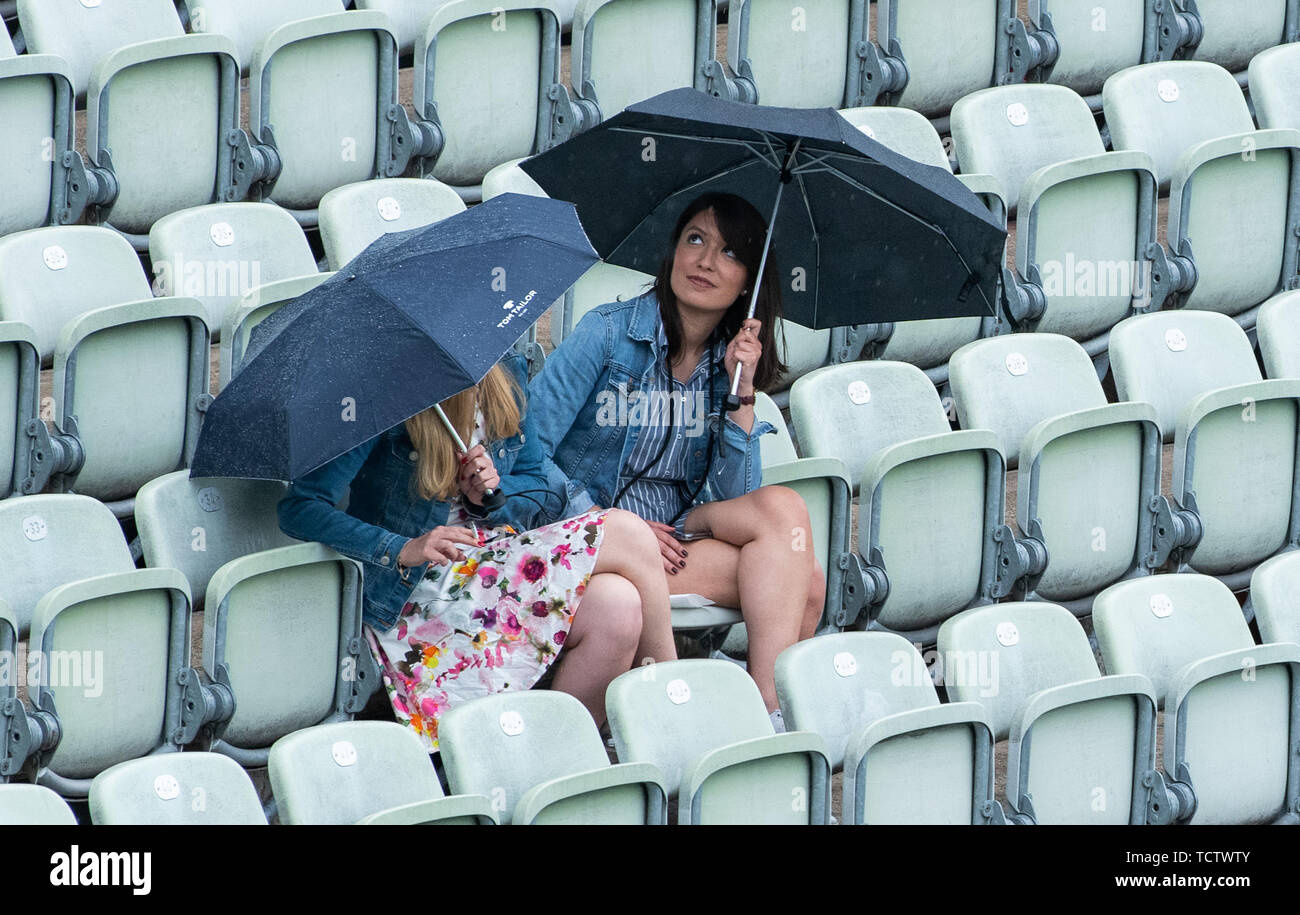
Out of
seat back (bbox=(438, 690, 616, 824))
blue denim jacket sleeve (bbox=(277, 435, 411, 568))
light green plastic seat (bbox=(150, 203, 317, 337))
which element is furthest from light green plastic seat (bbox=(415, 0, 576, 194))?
seat back (bbox=(438, 690, 616, 824))

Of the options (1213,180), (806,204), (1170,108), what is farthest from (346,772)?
(1170,108)

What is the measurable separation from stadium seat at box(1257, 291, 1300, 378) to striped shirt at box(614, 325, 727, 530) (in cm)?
107

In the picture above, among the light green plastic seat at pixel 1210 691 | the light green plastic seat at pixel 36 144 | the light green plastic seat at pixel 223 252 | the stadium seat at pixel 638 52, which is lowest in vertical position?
the light green plastic seat at pixel 1210 691

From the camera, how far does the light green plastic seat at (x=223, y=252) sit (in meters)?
3.11

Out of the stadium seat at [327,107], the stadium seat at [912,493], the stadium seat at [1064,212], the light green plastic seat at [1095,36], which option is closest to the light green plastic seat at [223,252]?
the stadium seat at [327,107]

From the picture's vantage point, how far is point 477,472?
275 centimetres

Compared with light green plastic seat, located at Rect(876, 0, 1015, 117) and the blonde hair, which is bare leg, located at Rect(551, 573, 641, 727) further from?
light green plastic seat, located at Rect(876, 0, 1015, 117)

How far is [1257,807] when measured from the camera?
3.03 metres

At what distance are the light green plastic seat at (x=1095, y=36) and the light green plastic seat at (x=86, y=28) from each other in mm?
1594

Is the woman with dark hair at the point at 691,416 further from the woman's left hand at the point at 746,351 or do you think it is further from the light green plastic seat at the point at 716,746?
the light green plastic seat at the point at 716,746

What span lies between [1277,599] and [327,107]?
1.57 metres

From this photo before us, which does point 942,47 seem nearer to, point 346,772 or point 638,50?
point 638,50

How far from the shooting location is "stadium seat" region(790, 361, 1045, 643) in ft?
10.3

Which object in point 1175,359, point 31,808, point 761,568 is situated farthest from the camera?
point 1175,359
